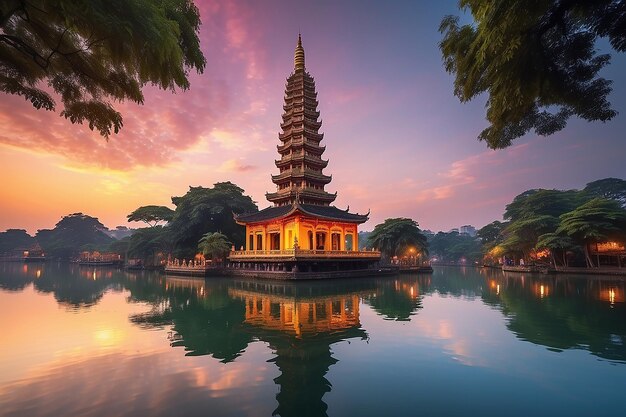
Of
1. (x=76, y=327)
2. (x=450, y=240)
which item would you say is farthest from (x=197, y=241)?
(x=450, y=240)

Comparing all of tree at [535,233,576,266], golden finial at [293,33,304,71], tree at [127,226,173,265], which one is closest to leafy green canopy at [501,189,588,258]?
tree at [535,233,576,266]

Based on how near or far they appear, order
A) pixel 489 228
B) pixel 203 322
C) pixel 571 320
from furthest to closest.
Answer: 1. pixel 489 228
2. pixel 203 322
3. pixel 571 320

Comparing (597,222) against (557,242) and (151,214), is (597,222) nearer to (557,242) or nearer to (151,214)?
(557,242)

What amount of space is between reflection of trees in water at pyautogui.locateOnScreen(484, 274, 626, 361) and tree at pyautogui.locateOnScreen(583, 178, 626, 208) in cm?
4503

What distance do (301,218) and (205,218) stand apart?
1605cm

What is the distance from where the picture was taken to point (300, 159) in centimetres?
3634

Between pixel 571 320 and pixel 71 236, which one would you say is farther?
pixel 71 236

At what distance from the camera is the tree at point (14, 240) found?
91.1 metres

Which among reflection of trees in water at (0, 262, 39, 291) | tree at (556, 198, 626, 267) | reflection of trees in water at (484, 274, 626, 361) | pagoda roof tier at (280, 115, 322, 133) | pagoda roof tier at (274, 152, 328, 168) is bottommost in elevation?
reflection of trees in water at (484, 274, 626, 361)

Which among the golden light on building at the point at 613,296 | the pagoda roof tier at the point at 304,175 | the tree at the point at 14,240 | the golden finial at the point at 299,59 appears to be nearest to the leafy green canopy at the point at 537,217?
the golden light on building at the point at 613,296

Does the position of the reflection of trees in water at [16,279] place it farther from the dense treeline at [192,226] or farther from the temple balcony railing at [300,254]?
the temple balcony railing at [300,254]

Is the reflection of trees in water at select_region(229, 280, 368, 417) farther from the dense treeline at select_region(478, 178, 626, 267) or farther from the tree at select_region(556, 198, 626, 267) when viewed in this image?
the dense treeline at select_region(478, 178, 626, 267)

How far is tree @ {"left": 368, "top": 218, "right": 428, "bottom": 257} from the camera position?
44.6 m

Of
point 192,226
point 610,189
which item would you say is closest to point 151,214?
point 192,226
